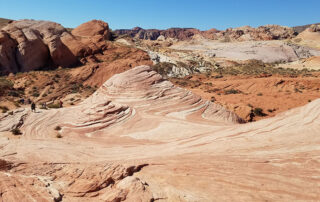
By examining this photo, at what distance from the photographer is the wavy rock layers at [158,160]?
383 cm

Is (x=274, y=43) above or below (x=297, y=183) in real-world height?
above

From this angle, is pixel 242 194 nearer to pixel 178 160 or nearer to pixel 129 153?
pixel 178 160

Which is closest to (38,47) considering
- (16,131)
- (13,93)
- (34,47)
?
(34,47)

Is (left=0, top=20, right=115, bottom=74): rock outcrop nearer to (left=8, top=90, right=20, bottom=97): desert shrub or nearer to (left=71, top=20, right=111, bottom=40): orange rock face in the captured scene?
(left=71, top=20, right=111, bottom=40): orange rock face

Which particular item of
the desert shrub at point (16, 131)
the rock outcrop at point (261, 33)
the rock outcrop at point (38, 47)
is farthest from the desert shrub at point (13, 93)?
the rock outcrop at point (261, 33)

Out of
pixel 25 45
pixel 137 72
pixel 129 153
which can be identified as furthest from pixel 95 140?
pixel 25 45

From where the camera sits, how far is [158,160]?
4.94 m

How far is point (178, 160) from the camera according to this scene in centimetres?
478

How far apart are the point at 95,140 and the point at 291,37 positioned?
94.0 metres

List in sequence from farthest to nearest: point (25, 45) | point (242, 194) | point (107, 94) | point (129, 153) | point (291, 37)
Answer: point (291, 37), point (25, 45), point (107, 94), point (129, 153), point (242, 194)

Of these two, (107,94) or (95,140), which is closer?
(95,140)

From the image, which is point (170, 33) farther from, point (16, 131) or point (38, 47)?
point (16, 131)

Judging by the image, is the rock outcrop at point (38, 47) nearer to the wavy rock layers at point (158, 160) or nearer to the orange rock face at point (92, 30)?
the orange rock face at point (92, 30)

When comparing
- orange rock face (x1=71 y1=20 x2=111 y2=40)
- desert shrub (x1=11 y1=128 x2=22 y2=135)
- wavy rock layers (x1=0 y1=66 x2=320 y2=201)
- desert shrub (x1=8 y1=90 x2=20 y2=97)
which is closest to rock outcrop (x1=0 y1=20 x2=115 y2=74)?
orange rock face (x1=71 y1=20 x2=111 y2=40)
